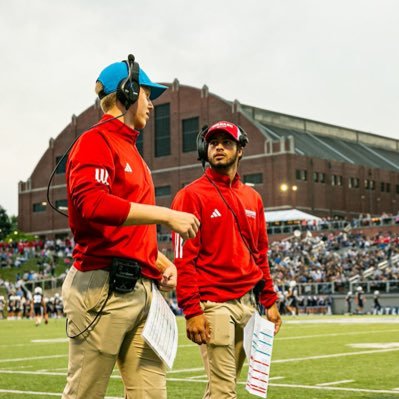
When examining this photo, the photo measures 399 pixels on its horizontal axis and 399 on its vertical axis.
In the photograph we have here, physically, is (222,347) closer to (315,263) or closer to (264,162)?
(315,263)

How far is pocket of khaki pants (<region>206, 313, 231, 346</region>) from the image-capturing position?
5.62 meters

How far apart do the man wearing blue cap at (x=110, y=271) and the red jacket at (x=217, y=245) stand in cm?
143

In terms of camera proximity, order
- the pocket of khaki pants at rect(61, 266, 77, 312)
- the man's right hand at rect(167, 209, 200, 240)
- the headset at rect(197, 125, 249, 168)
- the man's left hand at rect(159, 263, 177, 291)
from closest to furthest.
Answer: the man's right hand at rect(167, 209, 200, 240) < the pocket of khaki pants at rect(61, 266, 77, 312) < the man's left hand at rect(159, 263, 177, 291) < the headset at rect(197, 125, 249, 168)

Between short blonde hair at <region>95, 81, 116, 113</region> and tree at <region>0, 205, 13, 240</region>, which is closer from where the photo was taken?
short blonde hair at <region>95, 81, 116, 113</region>

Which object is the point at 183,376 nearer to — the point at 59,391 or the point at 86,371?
the point at 59,391

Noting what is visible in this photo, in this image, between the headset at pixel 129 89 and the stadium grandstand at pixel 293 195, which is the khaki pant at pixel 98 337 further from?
the stadium grandstand at pixel 293 195

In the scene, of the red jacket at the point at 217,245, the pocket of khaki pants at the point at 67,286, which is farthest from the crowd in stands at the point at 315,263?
the pocket of khaki pants at the point at 67,286

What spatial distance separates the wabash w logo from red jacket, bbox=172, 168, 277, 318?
1.74 meters

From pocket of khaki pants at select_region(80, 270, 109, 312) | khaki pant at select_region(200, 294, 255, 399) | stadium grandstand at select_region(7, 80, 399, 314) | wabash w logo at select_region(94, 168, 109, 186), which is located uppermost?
stadium grandstand at select_region(7, 80, 399, 314)

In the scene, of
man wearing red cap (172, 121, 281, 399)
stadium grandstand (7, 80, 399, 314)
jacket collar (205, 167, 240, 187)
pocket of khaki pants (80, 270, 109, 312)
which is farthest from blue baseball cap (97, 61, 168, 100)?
stadium grandstand (7, 80, 399, 314)

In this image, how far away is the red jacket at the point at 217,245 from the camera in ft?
18.7

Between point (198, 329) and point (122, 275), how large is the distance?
160 centimetres

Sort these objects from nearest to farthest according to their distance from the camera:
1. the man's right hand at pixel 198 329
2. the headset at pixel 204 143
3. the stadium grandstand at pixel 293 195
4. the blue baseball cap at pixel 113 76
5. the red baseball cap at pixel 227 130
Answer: the blue baseball cap at pixel 113 76
the man's right hand at pixel 198 329
the red baseball cap at pixel 227 130
the headset at pixel 204 143
the stadium grandstand at pixel 293 195

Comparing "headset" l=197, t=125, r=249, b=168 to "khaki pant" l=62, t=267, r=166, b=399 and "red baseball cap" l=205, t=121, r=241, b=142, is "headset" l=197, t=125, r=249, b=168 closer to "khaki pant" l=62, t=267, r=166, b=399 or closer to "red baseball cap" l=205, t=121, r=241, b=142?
"red baseball cap" l=205, t=121, r=241, b=142
